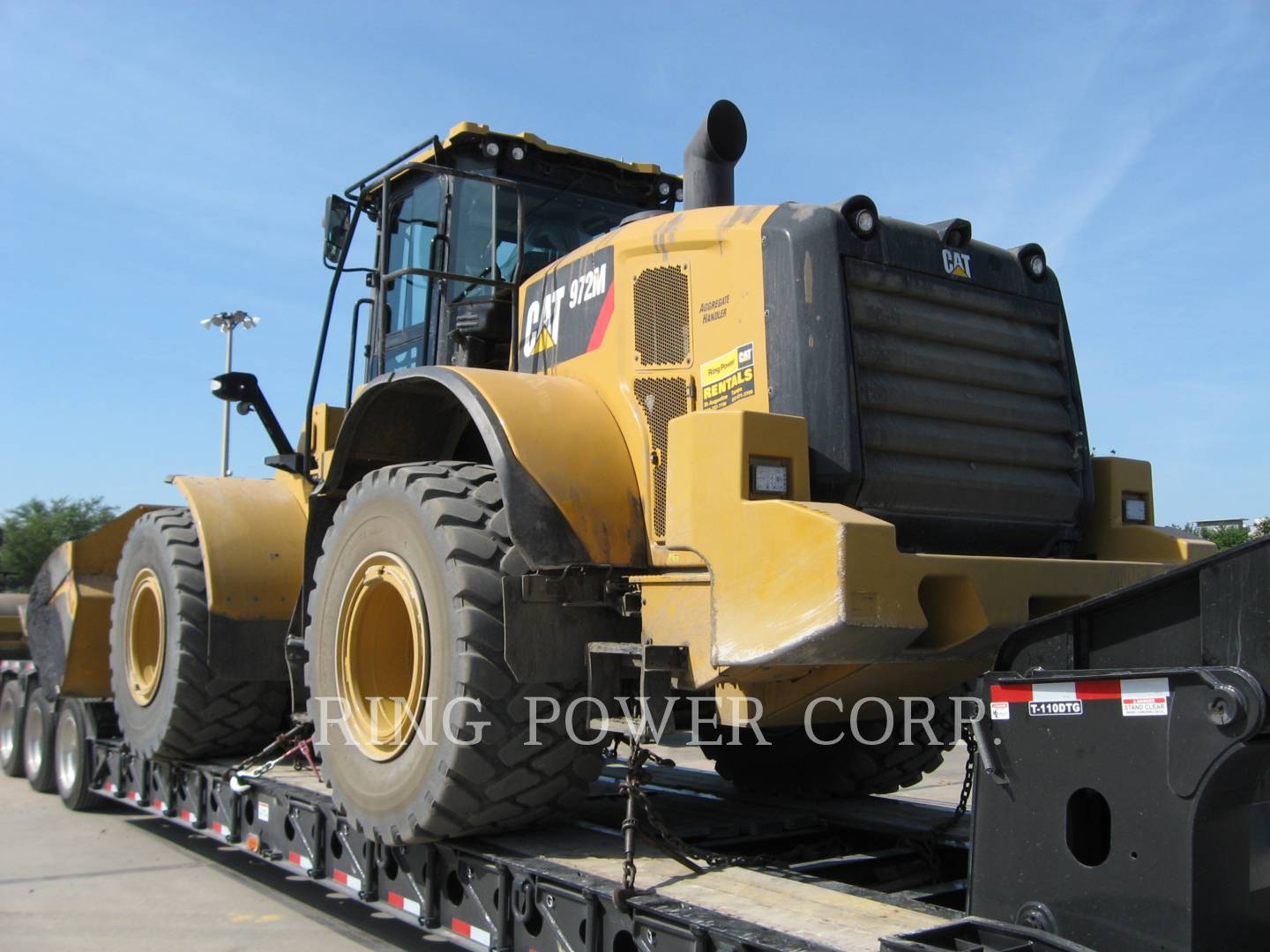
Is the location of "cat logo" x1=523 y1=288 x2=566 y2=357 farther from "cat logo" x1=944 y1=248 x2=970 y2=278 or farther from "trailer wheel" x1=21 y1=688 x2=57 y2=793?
"trailer wheel" x1=21 y1=688 x2=57 y2=793

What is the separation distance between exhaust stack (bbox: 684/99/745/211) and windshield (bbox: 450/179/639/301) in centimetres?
105

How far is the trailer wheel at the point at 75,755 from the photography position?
8.36m

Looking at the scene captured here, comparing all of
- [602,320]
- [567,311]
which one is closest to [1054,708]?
[602,320]

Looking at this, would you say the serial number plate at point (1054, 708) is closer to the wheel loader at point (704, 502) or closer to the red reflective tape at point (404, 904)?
the wheel loader at point (704, 502)

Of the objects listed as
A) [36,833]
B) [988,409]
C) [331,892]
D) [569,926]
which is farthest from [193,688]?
[988,409]

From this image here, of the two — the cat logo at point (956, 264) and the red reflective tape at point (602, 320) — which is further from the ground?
the cat logo at point (956, 264)

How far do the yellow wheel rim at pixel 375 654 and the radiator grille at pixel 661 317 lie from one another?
126 cm

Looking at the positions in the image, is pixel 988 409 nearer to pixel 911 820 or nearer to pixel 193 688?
pixel 911 820

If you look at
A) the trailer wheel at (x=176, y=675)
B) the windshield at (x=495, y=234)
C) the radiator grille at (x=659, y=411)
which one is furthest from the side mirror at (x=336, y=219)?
the radiator grille at (x=659, y=411)

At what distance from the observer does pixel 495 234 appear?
19.5 feet

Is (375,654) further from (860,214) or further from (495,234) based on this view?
(860,214)

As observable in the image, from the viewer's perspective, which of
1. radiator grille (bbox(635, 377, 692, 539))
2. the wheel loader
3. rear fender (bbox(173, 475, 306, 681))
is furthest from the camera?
rear fender (bbox(173, 475, 306, 681))

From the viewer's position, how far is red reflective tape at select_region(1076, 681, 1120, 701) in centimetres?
291

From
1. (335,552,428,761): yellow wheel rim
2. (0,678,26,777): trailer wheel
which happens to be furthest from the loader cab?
(0,678,26,777): trailer wheel
